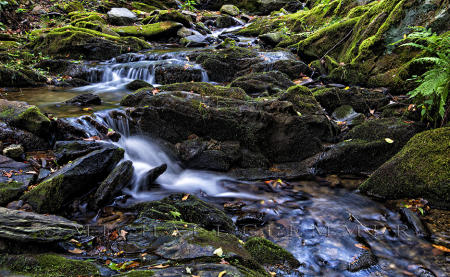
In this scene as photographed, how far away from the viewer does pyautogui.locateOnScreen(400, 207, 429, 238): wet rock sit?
3682 millimetres

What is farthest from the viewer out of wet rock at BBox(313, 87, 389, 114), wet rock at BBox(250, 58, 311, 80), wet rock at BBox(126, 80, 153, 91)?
wet rock at BBox(250, 58, 311, 80)

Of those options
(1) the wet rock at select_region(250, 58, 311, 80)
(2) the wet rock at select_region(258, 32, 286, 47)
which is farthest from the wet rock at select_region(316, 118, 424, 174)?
(2) the wet rock at select_region(258, 32, 286, 47)

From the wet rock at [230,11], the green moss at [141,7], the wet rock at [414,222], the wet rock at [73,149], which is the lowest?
the wet rock at [414,222]

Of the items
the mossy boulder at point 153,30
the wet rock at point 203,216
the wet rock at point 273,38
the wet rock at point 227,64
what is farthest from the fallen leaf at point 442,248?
the mossy boulder at point 153,30

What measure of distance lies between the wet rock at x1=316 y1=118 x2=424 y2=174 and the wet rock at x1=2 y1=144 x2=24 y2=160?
18.6 ft

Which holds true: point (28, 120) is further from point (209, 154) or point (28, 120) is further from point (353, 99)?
point (353, 99)

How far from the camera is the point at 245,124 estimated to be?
19.6 feet

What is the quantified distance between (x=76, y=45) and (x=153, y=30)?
492cm

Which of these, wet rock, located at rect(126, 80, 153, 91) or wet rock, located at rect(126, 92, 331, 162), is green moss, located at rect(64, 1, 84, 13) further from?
wet rock, located at rect(126, 92, 331, 162)

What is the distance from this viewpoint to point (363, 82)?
26.2 feet

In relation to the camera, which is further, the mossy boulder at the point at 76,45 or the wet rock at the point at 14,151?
the mossy boulder at the point at 76,45

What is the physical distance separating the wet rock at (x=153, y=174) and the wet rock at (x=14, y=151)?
225 centimetres

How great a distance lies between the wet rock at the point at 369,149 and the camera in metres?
5.35

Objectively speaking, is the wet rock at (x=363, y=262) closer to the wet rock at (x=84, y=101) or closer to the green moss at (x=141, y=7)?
the wet rock at (x=84, y=101)
